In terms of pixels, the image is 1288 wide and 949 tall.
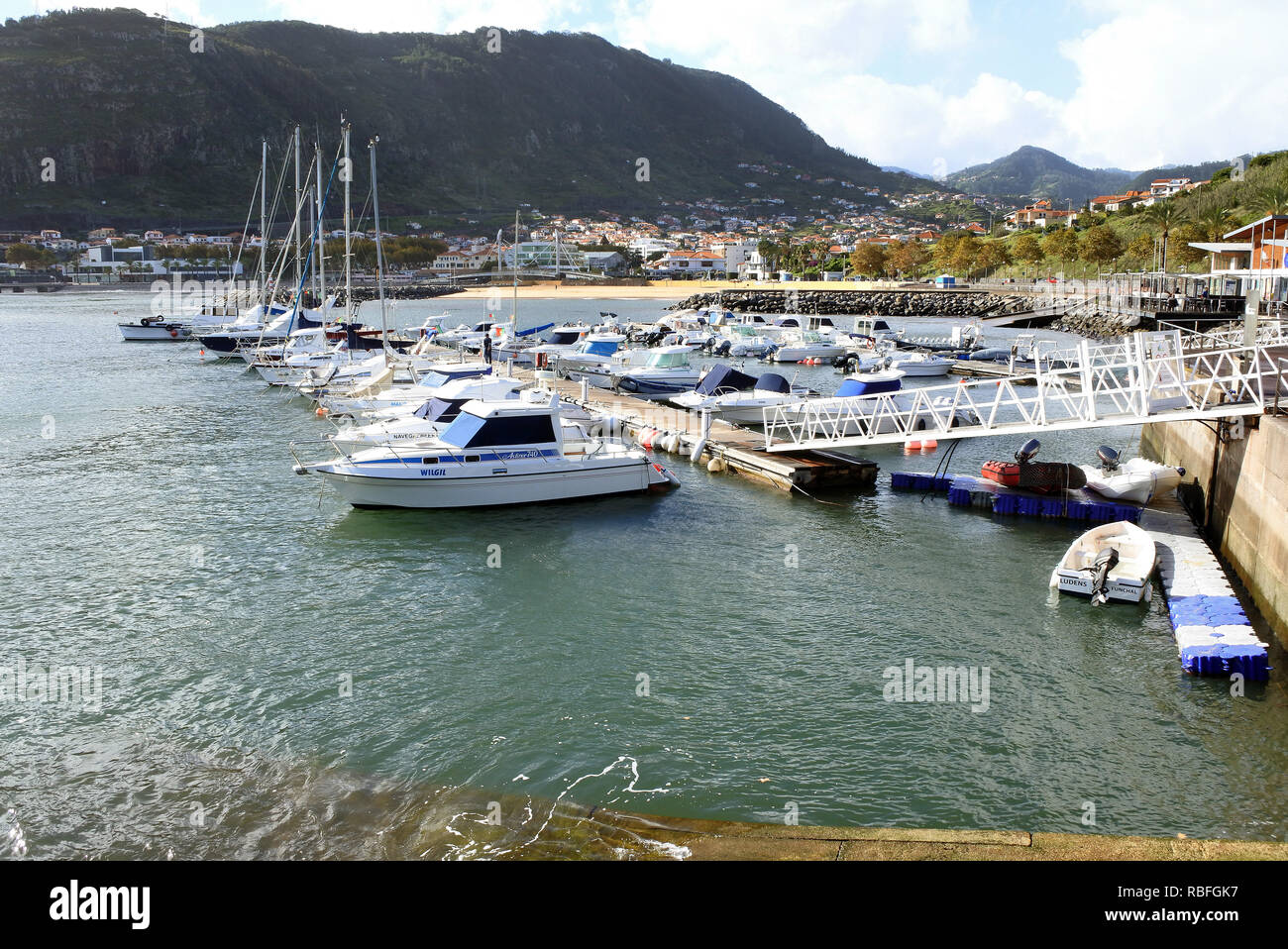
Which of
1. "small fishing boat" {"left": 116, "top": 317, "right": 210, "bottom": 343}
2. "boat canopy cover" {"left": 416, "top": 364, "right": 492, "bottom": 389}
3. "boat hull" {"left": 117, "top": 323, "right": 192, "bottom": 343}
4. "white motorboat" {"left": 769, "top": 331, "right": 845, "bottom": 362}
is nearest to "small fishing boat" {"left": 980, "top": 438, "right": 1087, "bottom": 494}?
"boat canopy cover" {"left": 416, "top": 364, "right": 492, "bottom": 389}

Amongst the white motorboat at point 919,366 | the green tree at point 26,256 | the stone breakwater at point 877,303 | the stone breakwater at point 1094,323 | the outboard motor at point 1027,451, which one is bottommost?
the outboard motor at point 1027,451

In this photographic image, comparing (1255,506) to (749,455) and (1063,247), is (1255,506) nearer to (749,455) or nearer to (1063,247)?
(749,455)

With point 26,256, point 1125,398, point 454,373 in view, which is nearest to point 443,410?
point 454,373

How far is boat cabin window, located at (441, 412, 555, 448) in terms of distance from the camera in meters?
23.2

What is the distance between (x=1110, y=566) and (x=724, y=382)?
70.1ft

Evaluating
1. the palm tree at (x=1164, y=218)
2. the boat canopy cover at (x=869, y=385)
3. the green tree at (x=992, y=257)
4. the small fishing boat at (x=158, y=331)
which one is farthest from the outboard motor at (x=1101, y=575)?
the green tree at (x=992, y=257)

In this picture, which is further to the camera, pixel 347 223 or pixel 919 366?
pixel 919 366

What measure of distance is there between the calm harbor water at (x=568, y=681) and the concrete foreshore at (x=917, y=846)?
35.5 inches

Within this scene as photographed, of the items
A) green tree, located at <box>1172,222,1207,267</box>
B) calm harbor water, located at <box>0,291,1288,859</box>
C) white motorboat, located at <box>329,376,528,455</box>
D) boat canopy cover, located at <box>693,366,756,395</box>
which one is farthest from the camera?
green tree, located at <box>1172,222,1207,267</box>

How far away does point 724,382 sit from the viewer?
37.7 metres

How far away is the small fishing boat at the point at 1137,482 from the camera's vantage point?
2300 cm

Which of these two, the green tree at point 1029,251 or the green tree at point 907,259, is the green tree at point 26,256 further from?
the green tree at point 1029,251

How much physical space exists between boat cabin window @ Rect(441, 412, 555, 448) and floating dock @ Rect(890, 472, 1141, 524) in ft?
35.6

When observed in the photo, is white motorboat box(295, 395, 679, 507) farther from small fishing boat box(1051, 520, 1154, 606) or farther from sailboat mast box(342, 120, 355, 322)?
sailboat mast box(342, 120, 355, 322)
